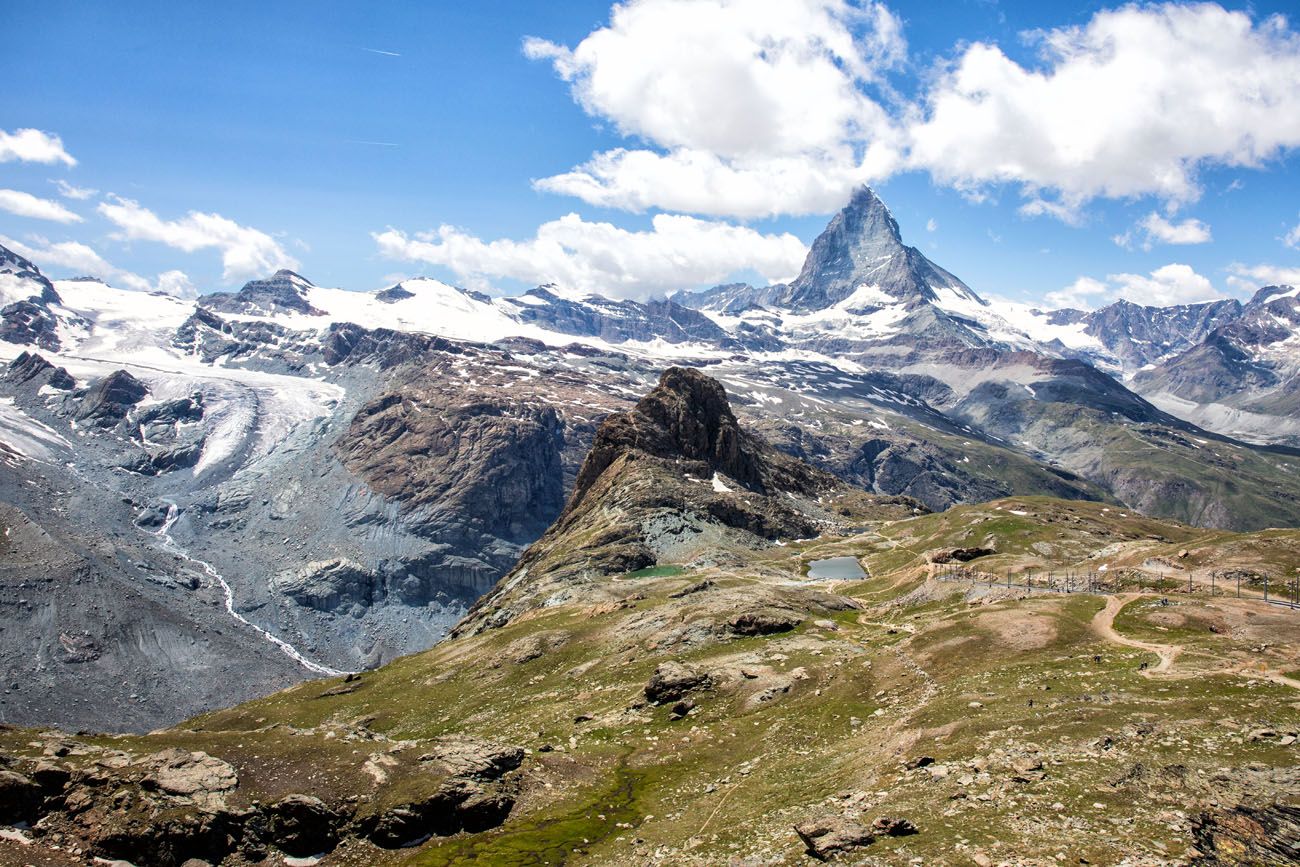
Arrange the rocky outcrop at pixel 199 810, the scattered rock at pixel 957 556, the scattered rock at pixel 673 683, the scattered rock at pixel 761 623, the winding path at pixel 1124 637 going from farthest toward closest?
the scattered rock at pixel 957 556 → the scattered rock at pixel 761 623 → the scattered rock at pixel 673 683 → the winding path at pixel 1124 637 → the rocky outcrop at pixel 199 810

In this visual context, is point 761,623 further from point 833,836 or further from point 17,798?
point 17,798

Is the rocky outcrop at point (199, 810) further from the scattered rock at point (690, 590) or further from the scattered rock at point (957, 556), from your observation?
the scattered rock at point (957, 556)

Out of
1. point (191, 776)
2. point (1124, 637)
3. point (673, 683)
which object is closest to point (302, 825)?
point (191, 776)

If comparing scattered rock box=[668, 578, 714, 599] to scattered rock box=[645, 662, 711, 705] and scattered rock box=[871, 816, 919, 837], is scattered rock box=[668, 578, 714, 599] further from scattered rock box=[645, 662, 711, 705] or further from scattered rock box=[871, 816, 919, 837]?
scattered rock box=[871, 816, 919, 837]

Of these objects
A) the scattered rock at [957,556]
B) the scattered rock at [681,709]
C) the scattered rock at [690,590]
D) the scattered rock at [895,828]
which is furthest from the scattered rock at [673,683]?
the scattered rock at [957,556]

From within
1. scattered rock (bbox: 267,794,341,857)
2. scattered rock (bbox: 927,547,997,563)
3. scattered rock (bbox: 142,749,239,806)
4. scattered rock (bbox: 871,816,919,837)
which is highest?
scattered rock (bbox: 871,816,919,837)

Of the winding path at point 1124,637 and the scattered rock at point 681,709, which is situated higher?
the winding path at point 1124,637

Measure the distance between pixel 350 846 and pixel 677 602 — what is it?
65282mm

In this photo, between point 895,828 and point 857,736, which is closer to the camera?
point 895,828

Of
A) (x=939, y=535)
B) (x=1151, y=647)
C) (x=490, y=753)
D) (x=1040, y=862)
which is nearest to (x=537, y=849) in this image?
(x=490, y=753)

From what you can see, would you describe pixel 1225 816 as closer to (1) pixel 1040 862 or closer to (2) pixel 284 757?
(1) pixel 1040 862

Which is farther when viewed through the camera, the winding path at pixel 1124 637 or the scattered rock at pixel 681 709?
the scattered rock at pixel 681 709

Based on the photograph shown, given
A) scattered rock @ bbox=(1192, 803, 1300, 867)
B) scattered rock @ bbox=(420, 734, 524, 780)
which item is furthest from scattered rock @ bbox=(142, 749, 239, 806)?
scattered rock @ bbox=(1192, 803, 1300, 867)

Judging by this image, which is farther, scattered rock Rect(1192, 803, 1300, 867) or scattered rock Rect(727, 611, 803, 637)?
scattered rock Rect(727, 611, 803, 637)
